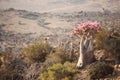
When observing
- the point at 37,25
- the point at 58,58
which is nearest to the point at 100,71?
the point at 58,58

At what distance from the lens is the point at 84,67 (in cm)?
1756

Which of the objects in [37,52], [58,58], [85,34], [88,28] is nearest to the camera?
[88,28]

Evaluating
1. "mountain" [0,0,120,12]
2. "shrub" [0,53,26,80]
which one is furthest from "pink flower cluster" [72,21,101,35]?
"mountain" [0,0,120,12]

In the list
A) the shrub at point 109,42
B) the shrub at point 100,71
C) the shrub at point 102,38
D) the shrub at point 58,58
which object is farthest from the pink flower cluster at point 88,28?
the shrub at point 58,58

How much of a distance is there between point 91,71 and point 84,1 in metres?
101

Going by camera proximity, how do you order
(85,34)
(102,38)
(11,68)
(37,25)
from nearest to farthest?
1. (85,34)
2. (102,38)
3. (11,68)
4. (37,25)

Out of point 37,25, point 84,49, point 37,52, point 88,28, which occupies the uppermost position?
point 88,28

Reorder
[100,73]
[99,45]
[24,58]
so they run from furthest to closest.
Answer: [24,58] → [99,45] → [100,73]

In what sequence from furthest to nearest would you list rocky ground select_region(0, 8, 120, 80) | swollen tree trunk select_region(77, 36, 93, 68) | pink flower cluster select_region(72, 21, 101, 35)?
rocky ground select_region(0, 8, 120, 80), swollen tree trunk select_region(77, 36, 93, 68), pink flower cluster select_region(72, 21, 101, 35)

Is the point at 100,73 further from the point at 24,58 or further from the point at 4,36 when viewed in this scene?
the point at 4,36

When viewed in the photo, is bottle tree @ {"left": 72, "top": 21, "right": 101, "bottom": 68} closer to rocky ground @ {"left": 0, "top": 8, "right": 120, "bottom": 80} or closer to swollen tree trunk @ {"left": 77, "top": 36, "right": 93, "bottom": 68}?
swollen tree trunk @ {"left": 77, "top": 36, "right": 93, "bottom": 68}

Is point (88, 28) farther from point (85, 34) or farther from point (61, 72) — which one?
point (61, 72)

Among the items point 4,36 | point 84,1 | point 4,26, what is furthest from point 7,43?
point 84,1

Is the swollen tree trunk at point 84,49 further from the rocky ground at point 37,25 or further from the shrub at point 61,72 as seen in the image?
the rocky ground at point 37,25
